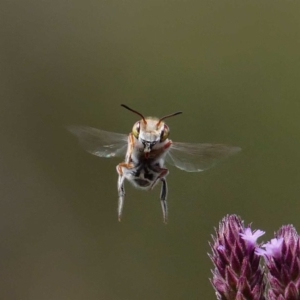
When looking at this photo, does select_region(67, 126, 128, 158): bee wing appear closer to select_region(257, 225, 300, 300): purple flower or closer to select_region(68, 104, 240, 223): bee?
select_region(68, 104, 240, 223): bee

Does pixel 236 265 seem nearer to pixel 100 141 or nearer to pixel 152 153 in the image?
pixel 152 153

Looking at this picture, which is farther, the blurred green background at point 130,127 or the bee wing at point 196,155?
the blurred green background at point 130,127

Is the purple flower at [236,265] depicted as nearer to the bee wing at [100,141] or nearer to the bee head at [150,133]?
the bee head at [150,133]

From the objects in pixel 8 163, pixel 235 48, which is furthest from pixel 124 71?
pixel 8 163

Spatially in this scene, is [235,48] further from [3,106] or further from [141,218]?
[3,106]

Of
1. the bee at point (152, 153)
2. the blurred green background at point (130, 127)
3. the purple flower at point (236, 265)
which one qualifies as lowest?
the purple flower at point (236, 265)

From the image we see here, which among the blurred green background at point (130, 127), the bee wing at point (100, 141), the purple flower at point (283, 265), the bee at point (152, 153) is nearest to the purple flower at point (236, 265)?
the purple flower at point (283, 265)
